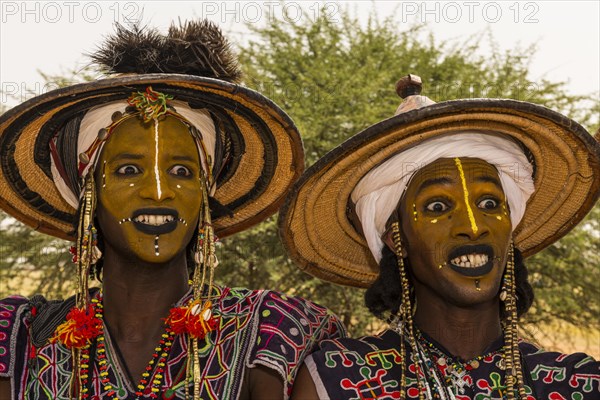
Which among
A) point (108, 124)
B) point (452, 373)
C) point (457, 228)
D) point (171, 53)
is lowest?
point (452, 373)

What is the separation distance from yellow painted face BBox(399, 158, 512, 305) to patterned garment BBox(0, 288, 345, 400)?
568mm

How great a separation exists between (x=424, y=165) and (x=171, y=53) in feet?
4.09

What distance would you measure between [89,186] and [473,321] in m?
1.79

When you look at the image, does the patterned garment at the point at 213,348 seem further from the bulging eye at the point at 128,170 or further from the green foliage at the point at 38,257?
the green foliage at the point at 38,257

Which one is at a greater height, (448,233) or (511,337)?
(448,233)

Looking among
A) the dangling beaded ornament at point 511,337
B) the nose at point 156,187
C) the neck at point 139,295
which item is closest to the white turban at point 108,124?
the nose at point 156,187

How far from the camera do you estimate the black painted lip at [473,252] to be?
3617mm

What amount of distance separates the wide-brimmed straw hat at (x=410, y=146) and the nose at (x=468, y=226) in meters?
0.36

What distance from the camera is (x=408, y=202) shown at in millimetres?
3859

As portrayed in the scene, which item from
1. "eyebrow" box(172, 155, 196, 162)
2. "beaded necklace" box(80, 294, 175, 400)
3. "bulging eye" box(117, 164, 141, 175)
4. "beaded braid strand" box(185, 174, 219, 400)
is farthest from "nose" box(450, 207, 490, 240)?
"bulging eye" box(117, 164, 141, 175)

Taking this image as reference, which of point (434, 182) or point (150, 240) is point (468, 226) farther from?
point (150, 240)

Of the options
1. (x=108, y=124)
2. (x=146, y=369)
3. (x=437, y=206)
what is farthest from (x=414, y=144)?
(x=146, y=369)

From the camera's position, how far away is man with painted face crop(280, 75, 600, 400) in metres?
3.57

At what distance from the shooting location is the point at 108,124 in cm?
398
